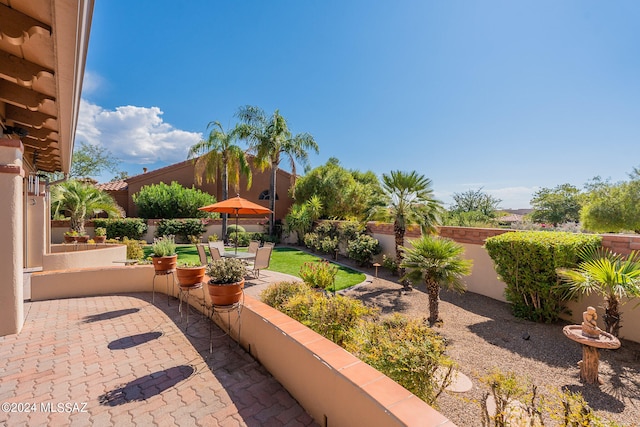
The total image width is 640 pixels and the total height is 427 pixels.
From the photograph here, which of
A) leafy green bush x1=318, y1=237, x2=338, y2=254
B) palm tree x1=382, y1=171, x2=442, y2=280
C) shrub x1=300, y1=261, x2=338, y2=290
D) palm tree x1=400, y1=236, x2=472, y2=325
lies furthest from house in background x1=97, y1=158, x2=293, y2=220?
palm tree x1=400, y1=236, x2=472, y2=325

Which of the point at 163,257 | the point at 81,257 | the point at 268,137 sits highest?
the point at 268,137

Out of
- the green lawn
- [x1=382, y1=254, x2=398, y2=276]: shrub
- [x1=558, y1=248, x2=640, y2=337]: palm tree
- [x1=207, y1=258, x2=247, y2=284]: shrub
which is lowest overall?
the green lawn

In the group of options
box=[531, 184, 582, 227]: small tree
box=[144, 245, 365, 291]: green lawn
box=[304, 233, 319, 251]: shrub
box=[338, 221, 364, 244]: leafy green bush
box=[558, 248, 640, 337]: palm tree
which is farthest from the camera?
box=[531, 184, 582, 227]: small tree

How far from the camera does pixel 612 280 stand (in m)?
4.57

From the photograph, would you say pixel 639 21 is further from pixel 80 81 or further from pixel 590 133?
pixel 590 133

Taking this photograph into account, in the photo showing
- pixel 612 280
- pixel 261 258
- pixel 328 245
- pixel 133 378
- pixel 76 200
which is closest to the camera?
pixel 133 378

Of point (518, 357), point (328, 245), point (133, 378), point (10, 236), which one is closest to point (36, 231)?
point (10, 236)

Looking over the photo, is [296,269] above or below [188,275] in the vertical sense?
below

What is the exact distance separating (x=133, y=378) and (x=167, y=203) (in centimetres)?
2072

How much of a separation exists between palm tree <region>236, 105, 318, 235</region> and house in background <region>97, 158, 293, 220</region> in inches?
155

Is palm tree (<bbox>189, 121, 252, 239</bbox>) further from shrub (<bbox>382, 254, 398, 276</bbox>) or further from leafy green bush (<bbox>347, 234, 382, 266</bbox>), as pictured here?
shrub (<bbox>382, 254, 398, 276</bbox>)

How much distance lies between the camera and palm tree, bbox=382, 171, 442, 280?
30.5 ft

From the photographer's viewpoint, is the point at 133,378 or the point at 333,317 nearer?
the point at 133,378

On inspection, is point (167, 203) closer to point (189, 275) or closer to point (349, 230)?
point (349, 230)
